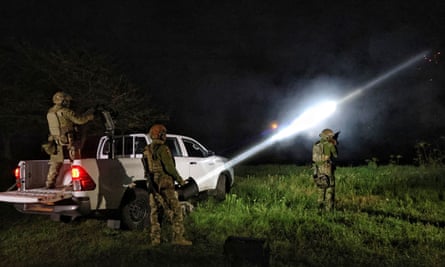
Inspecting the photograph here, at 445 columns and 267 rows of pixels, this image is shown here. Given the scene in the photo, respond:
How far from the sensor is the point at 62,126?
23.1 ft

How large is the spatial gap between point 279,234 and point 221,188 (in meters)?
3.89

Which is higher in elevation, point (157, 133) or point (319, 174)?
point (157, 133)

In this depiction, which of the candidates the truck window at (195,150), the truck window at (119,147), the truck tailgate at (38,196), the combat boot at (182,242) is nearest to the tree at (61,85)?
the truck window at (195,150)

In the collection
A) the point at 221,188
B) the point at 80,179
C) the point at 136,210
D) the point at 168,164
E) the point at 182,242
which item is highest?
the point at 168,164

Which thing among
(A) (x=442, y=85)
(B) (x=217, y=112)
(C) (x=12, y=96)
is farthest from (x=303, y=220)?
(B) (x=217, y=112)

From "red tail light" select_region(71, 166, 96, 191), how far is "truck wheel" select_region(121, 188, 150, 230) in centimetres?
91

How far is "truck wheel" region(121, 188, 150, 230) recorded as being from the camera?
24.0 ft

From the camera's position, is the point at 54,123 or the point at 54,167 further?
the point at 54,167

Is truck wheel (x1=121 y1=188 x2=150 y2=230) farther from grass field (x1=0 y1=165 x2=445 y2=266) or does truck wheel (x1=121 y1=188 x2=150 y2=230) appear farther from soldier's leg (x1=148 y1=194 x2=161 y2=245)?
soldier's leg (x1=148 y1=194 x2=161 y2=245)

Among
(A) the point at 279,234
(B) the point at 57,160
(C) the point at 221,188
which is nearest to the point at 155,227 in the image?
(A) the point at 279,234

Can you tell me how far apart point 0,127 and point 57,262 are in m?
19.6

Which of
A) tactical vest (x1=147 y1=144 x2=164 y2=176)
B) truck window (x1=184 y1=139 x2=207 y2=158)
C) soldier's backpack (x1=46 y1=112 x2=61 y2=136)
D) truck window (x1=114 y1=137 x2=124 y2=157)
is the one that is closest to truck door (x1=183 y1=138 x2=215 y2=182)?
truck window (x1=184 y1=139 x2=207 y2=158)

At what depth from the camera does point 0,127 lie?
22.7 m

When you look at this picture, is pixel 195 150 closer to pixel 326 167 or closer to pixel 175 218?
pixel 326 167
